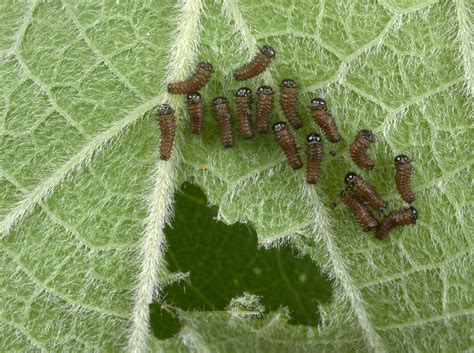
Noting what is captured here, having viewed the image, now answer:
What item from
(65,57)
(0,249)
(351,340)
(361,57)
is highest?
(65,57)


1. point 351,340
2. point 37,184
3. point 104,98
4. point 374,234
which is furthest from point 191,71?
point 351,340

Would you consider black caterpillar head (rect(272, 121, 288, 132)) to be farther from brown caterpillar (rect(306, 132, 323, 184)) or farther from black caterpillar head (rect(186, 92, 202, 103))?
black caterpillar head (rect(186, 92, 202, 103))

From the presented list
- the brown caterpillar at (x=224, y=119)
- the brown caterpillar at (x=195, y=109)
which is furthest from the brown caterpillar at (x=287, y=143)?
the brown caterpillar at (x=195, y=109)

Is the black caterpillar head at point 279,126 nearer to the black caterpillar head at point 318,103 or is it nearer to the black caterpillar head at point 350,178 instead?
the black caterpillar head at point 318,103

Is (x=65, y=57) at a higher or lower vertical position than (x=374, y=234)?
higher

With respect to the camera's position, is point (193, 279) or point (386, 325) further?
point (193, 279)

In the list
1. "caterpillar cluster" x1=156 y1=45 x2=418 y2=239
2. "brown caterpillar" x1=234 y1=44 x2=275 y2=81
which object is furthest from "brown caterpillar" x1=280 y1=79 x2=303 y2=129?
"brown caterpillar" x1=234 y1=44 x2=275 y2=81

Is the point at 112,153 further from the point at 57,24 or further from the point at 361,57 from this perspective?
the point at 361,57

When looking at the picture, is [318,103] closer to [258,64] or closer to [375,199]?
[258,64]
